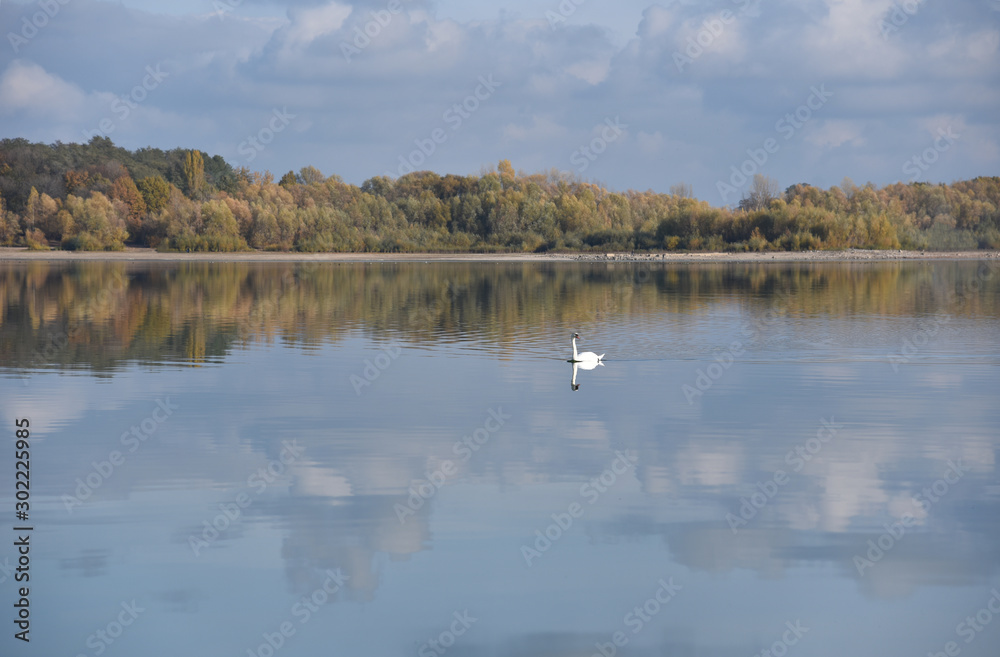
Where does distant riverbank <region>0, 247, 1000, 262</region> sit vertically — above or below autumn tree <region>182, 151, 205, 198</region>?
below

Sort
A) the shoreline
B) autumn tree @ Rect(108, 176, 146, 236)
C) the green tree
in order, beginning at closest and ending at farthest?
the shoreline
autumn tree @ Rect(108, 176, 146, 236)
the green tree

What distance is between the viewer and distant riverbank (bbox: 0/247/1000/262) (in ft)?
271

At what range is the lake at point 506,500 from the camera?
7.13 metres

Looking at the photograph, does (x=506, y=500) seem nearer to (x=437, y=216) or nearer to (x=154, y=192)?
(x=437, y=216)

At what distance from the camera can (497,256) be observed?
293 feet

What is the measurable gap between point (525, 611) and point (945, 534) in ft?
12.9

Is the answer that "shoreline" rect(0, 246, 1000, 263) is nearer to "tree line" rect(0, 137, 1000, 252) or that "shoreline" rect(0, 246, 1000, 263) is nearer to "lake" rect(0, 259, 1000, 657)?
"tree line" rect(0, 137, 1000, 252)

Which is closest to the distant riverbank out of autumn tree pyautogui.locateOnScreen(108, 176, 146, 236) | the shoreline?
the shoreline

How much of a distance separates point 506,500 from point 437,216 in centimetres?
9473

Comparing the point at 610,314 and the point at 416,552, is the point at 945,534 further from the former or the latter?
the point at 610,314

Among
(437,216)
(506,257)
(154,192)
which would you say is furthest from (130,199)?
(506,257)

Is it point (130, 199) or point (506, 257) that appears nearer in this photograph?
point (506, 257)

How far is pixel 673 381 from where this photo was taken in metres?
17.2

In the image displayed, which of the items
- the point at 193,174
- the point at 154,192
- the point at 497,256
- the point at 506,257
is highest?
the point at 193,174
